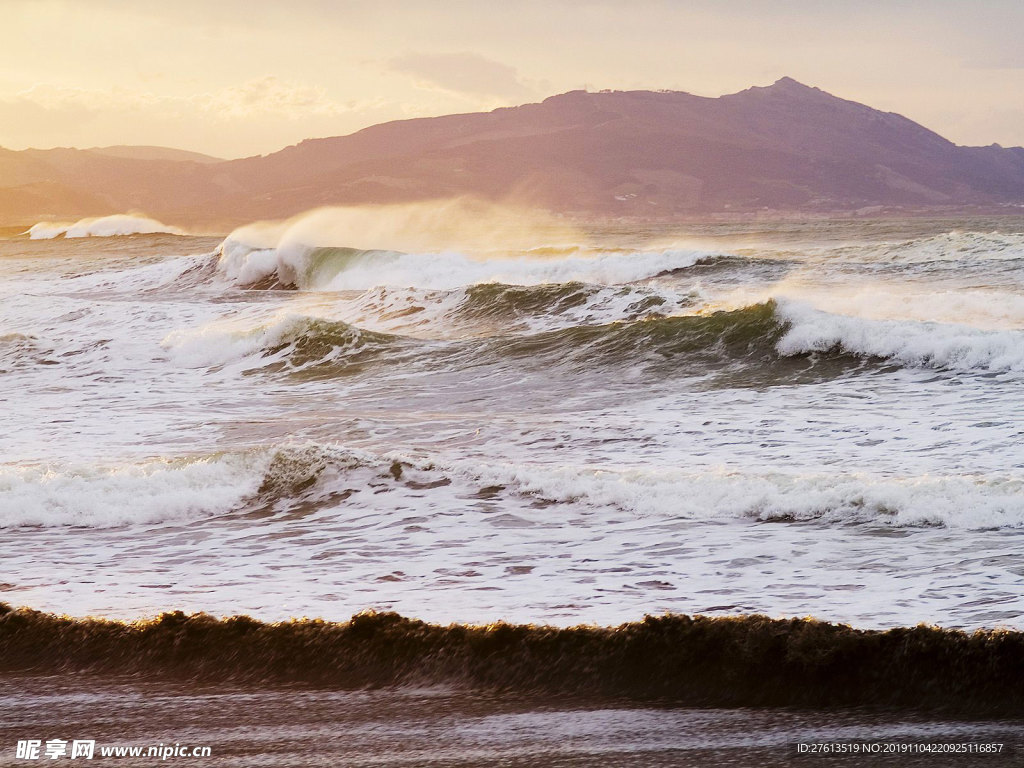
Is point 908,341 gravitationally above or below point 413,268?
below

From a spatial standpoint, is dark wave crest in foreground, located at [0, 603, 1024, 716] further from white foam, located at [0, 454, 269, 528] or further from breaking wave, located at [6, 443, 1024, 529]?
white foam, located at [0, 454, 269, 528]

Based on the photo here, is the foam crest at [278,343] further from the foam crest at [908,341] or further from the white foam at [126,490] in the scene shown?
the white foam at [126,490]

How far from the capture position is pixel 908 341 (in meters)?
14.8

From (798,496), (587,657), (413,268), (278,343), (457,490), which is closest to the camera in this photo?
(587,657)

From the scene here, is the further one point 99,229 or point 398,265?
point 99,229

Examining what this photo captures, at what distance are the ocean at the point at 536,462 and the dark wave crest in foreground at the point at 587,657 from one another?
0.38m

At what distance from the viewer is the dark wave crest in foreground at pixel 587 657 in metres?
3.82

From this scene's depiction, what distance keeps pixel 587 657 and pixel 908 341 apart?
12.1m

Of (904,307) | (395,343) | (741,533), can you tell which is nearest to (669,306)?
(904,307)

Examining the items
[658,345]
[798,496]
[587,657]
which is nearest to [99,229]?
[658,345]

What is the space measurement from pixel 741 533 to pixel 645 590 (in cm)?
140

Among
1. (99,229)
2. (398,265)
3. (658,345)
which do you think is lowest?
(658,345)

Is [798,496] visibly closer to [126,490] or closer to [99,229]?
[126,490]

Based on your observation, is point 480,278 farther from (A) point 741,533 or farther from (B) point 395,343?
(A) point 741,533
